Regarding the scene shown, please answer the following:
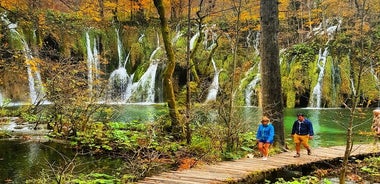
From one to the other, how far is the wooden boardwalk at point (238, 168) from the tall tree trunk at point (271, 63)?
45.8 inches

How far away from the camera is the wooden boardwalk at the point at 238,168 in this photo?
711 centimetres

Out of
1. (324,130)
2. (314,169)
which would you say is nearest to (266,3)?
(314,169)

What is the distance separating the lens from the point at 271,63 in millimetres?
10422

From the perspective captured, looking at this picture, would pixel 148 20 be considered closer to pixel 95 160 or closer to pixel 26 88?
pixel 26 88

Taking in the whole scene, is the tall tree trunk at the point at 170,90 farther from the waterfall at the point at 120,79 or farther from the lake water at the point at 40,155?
the waterfall at the point at 120,79

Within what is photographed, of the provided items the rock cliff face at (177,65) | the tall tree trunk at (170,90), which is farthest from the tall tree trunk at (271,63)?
the rock cliff face at (177,65)

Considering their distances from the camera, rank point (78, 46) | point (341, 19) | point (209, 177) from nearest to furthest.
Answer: point (209, 177), point (78, 46), point (341, 19)

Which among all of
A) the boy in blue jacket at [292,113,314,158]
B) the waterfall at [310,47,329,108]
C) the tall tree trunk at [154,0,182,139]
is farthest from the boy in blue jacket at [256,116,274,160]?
the waterfall at [310,47,329,108]

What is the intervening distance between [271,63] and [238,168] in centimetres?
340

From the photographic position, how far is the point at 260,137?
9242mm

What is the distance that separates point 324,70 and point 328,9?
952 cm

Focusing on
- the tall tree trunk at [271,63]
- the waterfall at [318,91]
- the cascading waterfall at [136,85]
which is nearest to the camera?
the tall tree trunk at [271,63]

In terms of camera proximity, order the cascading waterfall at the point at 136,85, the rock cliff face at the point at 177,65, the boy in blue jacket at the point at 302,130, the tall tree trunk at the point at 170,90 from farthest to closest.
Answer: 1. the cascading waterfall at the point at 136,85
2. the rock cliff face at the point at 177,65
3. the tall tree trunk at the point at 170,90
4. the boy in blue jacket at the point at 302,130

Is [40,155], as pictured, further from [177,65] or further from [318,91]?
[318,91]
